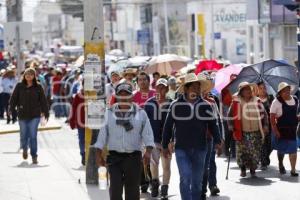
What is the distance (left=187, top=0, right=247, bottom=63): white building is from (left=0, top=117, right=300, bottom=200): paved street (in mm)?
41105

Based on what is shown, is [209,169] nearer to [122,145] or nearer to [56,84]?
[122,145]

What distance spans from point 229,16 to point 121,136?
164ft

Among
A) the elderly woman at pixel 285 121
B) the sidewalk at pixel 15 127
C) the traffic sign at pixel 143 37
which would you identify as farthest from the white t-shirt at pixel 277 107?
the traffic sign at pixel 143 37

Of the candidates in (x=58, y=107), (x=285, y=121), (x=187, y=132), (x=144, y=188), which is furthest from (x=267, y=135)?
(x=58, y=107)

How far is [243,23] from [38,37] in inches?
4546

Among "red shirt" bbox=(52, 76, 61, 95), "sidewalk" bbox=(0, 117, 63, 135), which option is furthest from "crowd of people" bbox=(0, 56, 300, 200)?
"red shirt" bbox=(52, 76, 61, 95)

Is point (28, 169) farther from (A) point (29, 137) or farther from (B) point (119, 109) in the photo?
(B) point (119, 109)

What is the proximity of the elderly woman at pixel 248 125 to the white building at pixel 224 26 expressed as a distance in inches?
1713

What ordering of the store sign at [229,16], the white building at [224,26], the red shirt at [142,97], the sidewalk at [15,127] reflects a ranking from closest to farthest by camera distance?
the red shirt at [142,97] < the sidewalk at [15,127] < the store sign at [229,16] < the white building at [224,26]

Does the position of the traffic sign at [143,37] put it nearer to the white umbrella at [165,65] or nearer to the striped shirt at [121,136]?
the white umbrella at [165,65]

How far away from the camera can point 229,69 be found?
1781cm

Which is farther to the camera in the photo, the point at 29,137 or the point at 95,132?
the point at 29,137

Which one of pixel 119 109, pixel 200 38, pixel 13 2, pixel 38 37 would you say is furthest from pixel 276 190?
pixel 38 37

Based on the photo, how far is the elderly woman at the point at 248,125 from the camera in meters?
14.7
